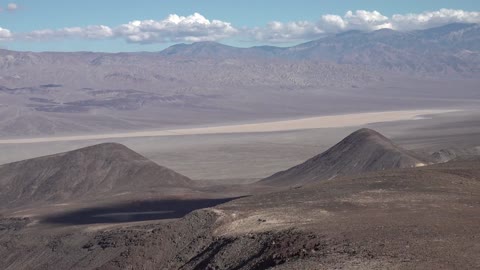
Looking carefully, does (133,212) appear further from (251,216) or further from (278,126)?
(278,126)

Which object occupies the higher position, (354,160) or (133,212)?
(354,160)

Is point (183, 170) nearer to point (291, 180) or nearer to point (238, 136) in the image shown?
point (291, 180)

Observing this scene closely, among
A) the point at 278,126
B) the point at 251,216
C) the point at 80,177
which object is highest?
the point at 251,216

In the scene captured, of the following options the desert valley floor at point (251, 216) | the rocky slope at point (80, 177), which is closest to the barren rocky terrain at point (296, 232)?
the desert valley floor at point (251, 216)

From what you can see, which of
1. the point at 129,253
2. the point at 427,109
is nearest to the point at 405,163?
the point at 129,253

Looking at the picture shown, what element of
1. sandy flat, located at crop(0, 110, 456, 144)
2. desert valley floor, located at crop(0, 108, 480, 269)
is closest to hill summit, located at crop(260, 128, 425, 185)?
desert valley floor, located at crop(0, 108, 480, 269)

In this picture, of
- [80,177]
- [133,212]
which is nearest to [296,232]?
[133,212]
